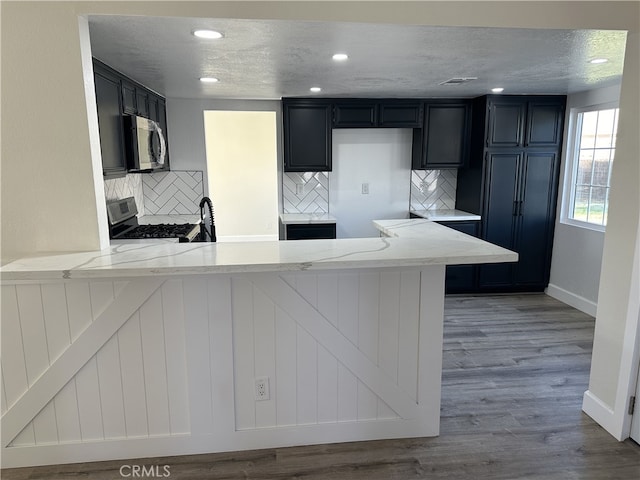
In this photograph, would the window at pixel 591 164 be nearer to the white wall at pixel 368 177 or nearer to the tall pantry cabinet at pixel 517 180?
the tall pantry cabinet at pixel 517 180

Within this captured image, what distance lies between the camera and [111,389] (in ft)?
6.74

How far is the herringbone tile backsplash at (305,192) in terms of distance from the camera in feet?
16.1

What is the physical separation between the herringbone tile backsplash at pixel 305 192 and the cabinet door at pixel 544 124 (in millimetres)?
2220

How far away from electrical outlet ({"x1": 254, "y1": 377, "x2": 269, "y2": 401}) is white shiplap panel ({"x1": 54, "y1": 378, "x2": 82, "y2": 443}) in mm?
858

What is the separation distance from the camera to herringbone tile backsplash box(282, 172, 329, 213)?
4.91 meters

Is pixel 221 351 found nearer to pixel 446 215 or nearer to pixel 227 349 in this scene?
pixel 227 349

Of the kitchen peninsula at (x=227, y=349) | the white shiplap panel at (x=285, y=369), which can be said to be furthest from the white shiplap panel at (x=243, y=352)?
the white shiplap panel at (x=285, y=369)

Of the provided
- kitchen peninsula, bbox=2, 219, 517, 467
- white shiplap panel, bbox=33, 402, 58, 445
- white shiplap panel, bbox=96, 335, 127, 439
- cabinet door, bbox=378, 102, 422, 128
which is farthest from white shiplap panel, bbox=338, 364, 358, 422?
cabinet door, bbox=378, 102, 422, 128

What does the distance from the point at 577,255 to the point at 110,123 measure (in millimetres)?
4369

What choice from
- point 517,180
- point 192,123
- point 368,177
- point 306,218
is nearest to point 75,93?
point 192,123

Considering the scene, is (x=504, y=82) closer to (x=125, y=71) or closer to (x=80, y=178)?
(x=125, y=71)

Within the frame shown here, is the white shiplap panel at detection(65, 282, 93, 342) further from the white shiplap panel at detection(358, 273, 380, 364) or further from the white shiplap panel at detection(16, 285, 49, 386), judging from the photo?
the white shiplap panel at detection(358, 273, 380, 364)

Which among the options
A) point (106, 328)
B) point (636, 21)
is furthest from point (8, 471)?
point (636, 21)

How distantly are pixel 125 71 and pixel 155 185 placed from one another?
179cm
